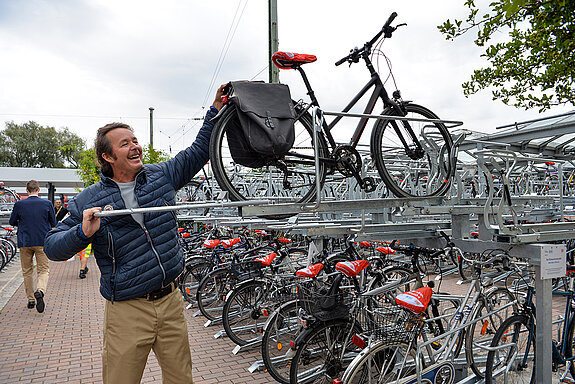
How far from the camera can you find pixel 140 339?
2.25 m

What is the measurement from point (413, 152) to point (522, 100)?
3303 mm

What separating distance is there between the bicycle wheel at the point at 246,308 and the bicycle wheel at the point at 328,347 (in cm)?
166

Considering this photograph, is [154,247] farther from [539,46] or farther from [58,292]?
[58,292]

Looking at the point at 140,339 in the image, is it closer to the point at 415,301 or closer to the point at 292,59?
the point at 415,301

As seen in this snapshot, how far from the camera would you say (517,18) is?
15.8 ft

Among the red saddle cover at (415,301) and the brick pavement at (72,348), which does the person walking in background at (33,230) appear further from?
the red saddle cover at (415,301)

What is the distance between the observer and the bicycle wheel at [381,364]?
110 inches

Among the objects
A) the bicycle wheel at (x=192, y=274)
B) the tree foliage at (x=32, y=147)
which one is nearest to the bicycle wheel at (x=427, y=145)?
the bicycle wheel at (x=192, y=274)

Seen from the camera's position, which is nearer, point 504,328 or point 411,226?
point 504,328

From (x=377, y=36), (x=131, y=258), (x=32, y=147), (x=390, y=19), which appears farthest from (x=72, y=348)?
(x=32, y=147)

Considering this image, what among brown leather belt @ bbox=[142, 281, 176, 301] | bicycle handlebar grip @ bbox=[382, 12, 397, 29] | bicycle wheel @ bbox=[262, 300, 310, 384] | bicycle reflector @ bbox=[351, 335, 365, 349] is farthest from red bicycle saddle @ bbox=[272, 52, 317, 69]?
bicycle wheel @ bbox=[262, 300, 310, 384]

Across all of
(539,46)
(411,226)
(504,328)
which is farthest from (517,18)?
(504,328)

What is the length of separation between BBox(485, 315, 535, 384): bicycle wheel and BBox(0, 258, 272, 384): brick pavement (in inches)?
84.1

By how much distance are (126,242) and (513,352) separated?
10.2 ft
